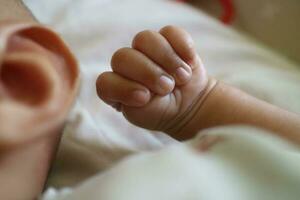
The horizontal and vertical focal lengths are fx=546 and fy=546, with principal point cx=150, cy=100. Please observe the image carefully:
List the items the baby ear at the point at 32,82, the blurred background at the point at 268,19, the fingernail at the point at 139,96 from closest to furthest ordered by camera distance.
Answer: the baby ear at the point at 32,82
the fingernail at the point at 139,96
the blurred background at the point at 268,19

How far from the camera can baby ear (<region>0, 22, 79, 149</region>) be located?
0.23 m

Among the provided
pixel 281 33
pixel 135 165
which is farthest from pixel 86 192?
pixel 281 33

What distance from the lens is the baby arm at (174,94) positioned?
431mm

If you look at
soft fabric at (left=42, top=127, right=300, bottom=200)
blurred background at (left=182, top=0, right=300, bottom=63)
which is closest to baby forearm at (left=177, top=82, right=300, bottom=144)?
soft fabric at (left=42, top=127, right=300, bottom=200)

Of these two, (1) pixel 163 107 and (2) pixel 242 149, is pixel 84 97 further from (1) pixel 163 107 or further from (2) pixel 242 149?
(2) pixel 242 149

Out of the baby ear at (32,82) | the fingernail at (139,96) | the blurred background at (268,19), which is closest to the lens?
the baby ear at (32,82)

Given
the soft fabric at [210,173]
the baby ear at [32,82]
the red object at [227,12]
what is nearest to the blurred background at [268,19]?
the red object at [227,12]

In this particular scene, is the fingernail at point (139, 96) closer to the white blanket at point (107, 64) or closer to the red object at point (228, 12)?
the white blanket at point (107, 64)

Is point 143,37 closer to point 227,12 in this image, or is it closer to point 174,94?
point 174,94

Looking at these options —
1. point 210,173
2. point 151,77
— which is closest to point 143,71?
point 151,77

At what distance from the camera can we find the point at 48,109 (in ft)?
0.78

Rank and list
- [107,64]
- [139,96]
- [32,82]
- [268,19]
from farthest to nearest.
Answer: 1. [268,19]
2. [107,64]
3. [139,96]
4. [32,82]

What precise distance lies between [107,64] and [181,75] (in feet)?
0.50

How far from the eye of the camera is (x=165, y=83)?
1.42 ft
